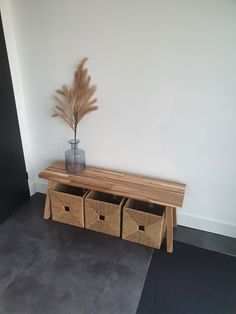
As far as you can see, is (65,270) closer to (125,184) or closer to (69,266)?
(69,266)

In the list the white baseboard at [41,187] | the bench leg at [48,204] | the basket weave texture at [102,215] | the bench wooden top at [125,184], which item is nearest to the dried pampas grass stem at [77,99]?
the bench wooden top at [125,184]

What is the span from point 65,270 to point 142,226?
2.00 feet

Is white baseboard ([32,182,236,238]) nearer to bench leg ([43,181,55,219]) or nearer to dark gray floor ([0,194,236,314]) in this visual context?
dark gray floor ([0,194,236,314])

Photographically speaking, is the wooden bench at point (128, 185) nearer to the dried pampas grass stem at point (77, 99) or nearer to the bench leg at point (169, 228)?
the bench leg at point (169, 228)

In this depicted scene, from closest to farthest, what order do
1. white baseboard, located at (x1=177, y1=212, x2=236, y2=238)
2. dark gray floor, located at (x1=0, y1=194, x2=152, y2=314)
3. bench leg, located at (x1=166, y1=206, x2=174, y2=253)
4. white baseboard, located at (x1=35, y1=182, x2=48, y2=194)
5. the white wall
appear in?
dark gray floor, located at (x1=0, y1=194, x2=152, y2=314), the white wall, bench leg, located at (x1=166, y1=206, x2=174, y2=253), white baseboard, located at (x1=177, y1=212, x2=236, y2=238), white baseboard, located at (x1=35, y1=182, x2=48, y2=194)

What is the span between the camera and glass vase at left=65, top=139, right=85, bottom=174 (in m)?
1.89

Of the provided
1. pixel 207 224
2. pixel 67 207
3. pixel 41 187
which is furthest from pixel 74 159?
pixel 207 224

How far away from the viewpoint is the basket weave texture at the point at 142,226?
65.2 inches

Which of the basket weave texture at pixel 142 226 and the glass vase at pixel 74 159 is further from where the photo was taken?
the glass vase at pixel 74 159

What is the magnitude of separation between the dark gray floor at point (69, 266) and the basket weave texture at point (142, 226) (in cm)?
7

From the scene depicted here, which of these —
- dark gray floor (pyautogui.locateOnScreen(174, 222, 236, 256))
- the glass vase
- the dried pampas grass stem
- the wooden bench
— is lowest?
dark gray floor (pyautogui.locateOnScreen(174, 222, 236, 256))

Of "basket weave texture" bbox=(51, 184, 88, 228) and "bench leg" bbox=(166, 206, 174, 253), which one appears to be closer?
"bench leg" bbox=(166, 206, 174, 253)

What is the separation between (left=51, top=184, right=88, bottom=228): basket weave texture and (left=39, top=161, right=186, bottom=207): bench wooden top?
13cm

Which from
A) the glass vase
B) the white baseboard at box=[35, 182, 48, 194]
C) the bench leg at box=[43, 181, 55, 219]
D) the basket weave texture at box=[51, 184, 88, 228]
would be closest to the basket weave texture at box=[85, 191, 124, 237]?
the basket weave texture at box=[51, 184, 88, 228]
